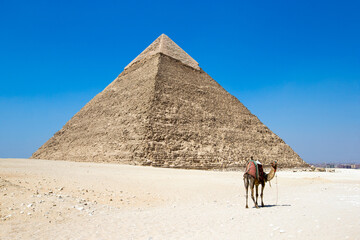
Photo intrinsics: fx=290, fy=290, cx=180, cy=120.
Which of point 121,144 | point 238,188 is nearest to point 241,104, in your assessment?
point 121,144

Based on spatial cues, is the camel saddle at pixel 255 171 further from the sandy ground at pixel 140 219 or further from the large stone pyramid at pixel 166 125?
the large stone pyramid at pixel 166 125

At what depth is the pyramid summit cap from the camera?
1502 inches

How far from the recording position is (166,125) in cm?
2686

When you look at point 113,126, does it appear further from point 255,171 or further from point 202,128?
point 255,171

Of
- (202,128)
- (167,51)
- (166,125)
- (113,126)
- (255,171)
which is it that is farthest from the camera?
(167,51)

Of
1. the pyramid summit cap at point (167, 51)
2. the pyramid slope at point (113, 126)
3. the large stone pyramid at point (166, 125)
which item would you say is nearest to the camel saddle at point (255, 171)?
the large stone pyramid at point (166, 125)

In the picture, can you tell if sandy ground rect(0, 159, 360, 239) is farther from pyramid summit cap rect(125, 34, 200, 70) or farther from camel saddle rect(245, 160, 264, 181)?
pyramid summit cap rect(125, 34, 200, 70)

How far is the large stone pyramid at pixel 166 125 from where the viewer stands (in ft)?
80.9

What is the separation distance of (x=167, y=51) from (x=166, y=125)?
14.7 metres

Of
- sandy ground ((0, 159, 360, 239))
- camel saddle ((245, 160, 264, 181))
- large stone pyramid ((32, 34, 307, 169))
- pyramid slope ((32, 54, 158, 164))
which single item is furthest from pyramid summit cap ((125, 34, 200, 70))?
sandy ground ((0, 159, 360, 239))

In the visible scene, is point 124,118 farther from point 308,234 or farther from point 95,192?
point 308,234

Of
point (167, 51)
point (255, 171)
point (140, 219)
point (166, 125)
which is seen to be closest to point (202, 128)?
point (166, 125)

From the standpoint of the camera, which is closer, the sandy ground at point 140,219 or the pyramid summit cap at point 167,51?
the sandy ground at point 140,219

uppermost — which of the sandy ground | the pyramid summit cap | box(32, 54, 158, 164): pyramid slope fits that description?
the pyramid summit cap
